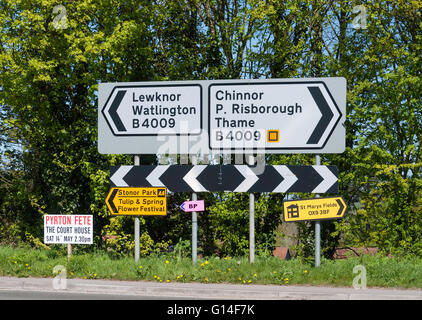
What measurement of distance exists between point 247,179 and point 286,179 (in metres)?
0.85

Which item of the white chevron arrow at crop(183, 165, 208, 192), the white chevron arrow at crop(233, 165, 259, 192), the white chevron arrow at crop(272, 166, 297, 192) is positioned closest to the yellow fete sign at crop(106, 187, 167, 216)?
the white chevron arrow at crop(183, 165, 208, 192)

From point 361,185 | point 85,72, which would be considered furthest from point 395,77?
point 85,72

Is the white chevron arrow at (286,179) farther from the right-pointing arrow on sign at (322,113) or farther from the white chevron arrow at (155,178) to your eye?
the white chevron arrow at (155,178)

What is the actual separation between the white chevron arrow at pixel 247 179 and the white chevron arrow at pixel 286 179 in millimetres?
532

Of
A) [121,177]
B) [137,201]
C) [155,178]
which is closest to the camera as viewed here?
[137,201]

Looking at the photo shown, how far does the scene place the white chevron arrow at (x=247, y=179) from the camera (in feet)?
33.2

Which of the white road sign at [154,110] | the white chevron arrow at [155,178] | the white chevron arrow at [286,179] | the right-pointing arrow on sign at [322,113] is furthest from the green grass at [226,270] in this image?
the white road sign at [154,110]

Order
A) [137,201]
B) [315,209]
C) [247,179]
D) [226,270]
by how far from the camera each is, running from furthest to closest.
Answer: [137,201] → [247,179] → [315,209] → [226,270]

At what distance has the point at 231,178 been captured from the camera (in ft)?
33.6

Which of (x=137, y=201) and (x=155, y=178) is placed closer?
(x=137, y=201)

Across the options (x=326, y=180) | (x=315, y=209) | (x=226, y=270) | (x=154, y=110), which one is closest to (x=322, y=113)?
(x=326, y=180)

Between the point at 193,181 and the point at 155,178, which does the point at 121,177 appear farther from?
the point at 193,181

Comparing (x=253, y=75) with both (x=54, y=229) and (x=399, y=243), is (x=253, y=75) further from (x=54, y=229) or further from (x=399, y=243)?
(x=54, y=229)

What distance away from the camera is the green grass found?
28.4 feet
